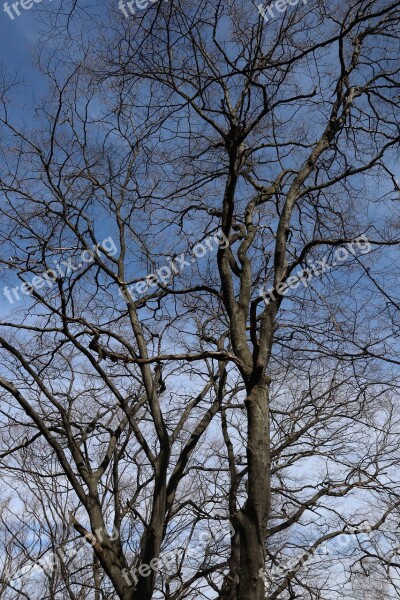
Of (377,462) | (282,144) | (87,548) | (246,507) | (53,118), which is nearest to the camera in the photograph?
(246,507)

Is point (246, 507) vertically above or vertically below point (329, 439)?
below

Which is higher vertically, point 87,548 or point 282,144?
point 282,144

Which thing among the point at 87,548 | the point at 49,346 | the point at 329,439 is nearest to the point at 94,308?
the point at 49,346

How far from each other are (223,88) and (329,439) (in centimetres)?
591

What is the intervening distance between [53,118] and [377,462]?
663 cm

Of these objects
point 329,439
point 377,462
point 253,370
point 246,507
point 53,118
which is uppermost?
point 53,118

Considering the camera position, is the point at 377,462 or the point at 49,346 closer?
the point at 49,346

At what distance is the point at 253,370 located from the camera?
155 inches

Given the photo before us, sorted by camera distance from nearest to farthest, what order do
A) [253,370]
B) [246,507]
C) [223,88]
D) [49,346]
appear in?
[246,507] → [253,370] → [223,88] → [49,346]

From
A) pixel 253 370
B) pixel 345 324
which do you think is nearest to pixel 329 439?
pixel 345 324

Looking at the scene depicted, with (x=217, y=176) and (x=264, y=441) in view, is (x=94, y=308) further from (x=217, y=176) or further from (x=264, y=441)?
(x=264, y=441)

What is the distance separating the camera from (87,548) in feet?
35.9

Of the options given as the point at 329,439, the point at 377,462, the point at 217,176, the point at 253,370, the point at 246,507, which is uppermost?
the point at 217,176

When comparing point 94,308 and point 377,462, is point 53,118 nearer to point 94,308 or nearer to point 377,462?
point 94,308
